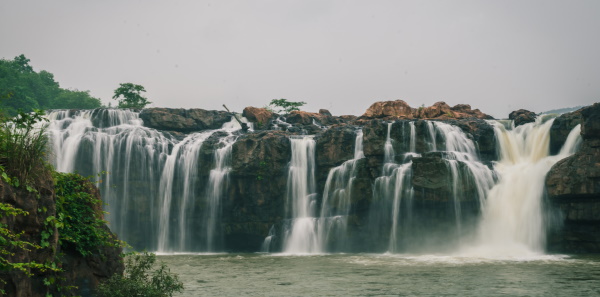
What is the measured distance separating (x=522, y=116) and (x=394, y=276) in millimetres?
23203

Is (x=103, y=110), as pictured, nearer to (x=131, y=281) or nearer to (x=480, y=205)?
(x=480, y=205)

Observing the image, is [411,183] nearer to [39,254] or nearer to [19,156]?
[39,254]

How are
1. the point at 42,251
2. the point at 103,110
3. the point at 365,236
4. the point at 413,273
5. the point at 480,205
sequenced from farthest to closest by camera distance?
1. the point at 103,110
2. the point at 365,236
3. the point at 480,205
4. the point at 413,273
5. the point at 42,251

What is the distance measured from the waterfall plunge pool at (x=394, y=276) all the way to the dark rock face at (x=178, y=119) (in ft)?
62.3

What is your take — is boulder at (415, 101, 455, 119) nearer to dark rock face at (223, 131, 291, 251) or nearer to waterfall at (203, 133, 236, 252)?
dark rock face at (223, 131, 291, 251)

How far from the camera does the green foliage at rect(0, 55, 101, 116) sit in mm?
70812

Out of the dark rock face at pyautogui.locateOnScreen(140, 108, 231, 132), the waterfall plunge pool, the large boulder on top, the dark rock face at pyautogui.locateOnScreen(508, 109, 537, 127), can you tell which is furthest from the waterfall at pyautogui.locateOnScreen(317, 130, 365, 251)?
the dark rock face at pyautogui.locateOnScreen(140, 108, 231, 132)

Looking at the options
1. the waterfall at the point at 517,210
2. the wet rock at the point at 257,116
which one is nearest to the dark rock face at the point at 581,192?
the waterfall at the point at 517,210

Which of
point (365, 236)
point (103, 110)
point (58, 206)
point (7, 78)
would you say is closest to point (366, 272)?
point (365, 236)

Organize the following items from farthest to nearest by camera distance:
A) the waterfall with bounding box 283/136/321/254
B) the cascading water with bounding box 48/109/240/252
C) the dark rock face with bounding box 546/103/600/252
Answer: the cascading water with bounding box 48/109/240/252 → the waterfall with bounding box 283/136/321/254 → the dark rock face with bounding box 546/103/600/252

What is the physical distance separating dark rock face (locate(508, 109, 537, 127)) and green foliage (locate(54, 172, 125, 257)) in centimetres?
3238

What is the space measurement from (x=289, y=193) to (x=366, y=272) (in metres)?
15.2

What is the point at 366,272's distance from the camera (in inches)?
883

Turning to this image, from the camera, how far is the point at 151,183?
3878 centimetres
